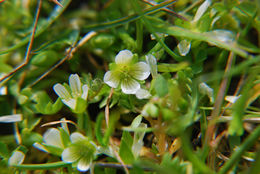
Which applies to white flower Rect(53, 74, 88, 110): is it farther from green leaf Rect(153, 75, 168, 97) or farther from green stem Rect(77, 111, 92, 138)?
green leaf Rect(153, 75, 168, 97)

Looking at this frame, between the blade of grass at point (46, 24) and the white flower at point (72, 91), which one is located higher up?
the blade of grass at point (46, 24)

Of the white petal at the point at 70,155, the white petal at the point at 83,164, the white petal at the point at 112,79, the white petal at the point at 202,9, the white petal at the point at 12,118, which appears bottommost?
the white petal at the point at 83,164

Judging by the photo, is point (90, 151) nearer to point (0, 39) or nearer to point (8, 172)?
point (8, 172)

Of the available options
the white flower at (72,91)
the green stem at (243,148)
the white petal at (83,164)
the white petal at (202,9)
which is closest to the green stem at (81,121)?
the white flower at (72,91)

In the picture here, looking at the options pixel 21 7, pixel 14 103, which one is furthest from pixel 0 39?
pixel 14 103

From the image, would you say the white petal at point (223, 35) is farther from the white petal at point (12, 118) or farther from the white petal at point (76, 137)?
the white petal at point (12, 118)

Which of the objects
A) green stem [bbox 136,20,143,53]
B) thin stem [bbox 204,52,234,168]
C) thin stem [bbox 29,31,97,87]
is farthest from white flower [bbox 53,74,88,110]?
thin stem [bbox 204,52,234,168]

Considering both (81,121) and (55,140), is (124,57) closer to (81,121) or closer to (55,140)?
(81,121)
